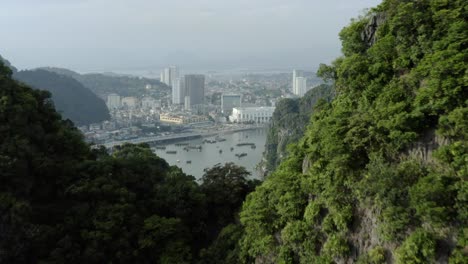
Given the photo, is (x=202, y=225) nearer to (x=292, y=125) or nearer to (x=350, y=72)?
(x=350, y=72)

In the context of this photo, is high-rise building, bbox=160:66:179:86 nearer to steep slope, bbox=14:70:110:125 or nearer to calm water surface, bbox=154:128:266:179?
steep slope, bbox=14:70:110:125

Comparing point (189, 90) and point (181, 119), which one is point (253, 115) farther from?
point (189, 90)

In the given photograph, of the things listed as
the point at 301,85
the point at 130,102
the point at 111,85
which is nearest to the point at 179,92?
the point at 130,102

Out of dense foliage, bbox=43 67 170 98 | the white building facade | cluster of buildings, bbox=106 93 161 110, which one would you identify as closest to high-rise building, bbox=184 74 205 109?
cluster of buildings, bbox=106 93 161 110

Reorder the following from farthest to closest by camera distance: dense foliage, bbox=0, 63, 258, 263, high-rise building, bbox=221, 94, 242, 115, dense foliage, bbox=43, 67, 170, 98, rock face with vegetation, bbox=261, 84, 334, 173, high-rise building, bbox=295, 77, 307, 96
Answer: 1. high-rise building, bbox=295, 77, 307, 96
2. dense foliage, bbox=43, 67, 170, 98
3. high-rise building, bbox=221, 94, 242, 115
4. rock face with vegetation, bbox=261, 84, 334, 173
5. dense foliage, bbox=0, 63, 258, 263

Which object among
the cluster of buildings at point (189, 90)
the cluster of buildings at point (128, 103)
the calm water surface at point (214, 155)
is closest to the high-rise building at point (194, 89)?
the cluster of buildings at point (189, 90)

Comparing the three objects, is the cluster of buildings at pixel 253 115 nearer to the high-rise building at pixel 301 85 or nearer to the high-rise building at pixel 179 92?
the high-rise building at pixel 179 92
